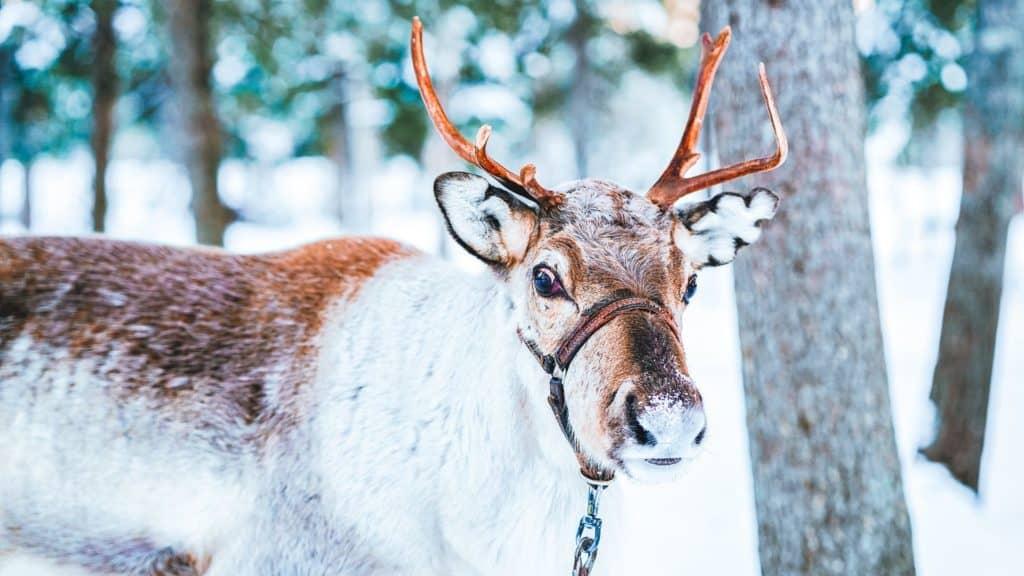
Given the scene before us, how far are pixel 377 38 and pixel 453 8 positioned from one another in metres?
1.48

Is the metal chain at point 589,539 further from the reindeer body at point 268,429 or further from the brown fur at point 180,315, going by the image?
the brown fur at point 180,315

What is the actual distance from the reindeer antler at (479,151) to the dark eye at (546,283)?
229 mm

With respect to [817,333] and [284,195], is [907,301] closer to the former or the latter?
[817,333]

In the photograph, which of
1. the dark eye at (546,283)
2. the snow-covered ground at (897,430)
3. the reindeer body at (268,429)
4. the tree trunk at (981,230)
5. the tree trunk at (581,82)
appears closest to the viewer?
the dark eye at (546,283)

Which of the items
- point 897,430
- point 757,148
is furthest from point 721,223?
point 897,430

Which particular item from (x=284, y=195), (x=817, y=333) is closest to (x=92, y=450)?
(x=817, y=333)

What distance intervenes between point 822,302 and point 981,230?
3.21 metres

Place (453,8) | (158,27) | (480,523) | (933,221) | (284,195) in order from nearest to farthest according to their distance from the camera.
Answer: (480,523), (158,27), (453,8), (933,221), (284,195)

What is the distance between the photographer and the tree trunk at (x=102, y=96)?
11094 millimetres

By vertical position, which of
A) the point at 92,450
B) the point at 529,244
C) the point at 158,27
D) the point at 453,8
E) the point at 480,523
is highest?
the point at 453,8

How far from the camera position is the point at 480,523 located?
8.87ft

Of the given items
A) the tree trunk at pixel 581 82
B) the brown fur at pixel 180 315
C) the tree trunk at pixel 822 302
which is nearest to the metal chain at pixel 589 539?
the brown fur at pixel 180 315

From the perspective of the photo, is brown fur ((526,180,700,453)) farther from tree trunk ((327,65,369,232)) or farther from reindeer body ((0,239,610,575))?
tree trunk ((327,65,369,232))

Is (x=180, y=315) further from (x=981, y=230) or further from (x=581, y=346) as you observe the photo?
(x=981, y=230)
